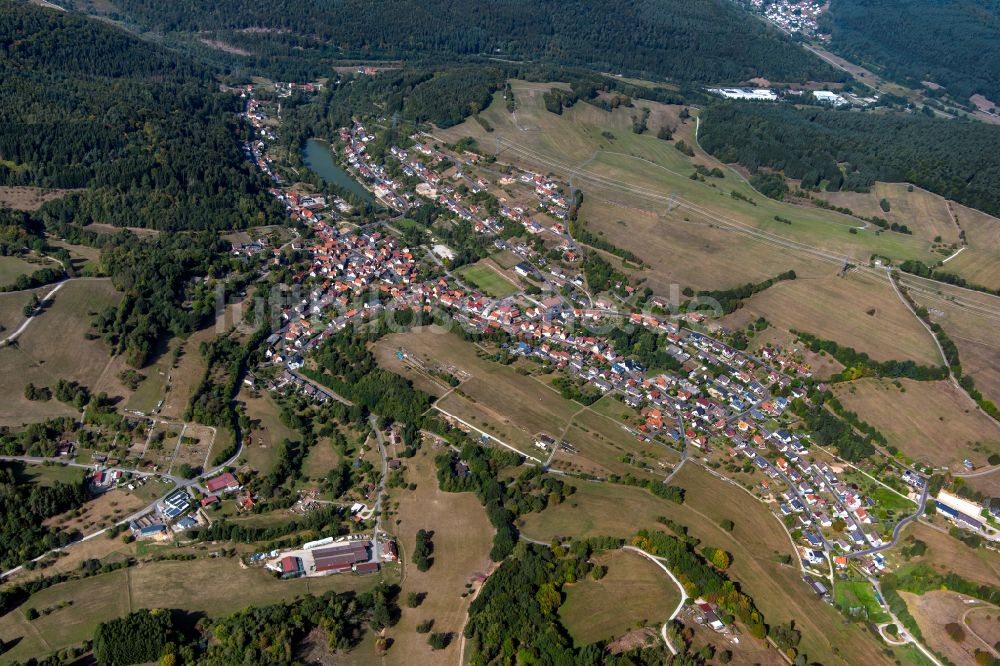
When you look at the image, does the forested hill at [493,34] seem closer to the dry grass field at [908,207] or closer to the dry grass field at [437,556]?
the dry grass field at [908,207]

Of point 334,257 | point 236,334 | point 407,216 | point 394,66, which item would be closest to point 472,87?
point 394,66

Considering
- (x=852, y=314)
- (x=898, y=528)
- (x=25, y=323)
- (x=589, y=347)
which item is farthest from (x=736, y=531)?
(x=25, y=323)

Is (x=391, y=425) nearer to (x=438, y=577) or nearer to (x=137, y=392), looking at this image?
(x=438, y=577)

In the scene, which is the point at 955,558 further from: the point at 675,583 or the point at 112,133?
the point at 112,133

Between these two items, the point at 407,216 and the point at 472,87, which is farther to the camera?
the point at 472,87

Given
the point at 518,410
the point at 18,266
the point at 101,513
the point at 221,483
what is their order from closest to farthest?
the point at 101,513 < the point at 221,483 < the point at 518,410 < the point at 18,266

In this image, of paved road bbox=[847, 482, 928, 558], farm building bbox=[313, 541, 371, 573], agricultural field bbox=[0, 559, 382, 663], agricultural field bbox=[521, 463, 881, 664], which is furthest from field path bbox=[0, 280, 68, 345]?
paved road bbox=[847, 482, 928, 558]
